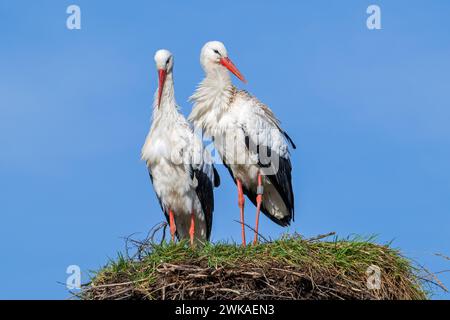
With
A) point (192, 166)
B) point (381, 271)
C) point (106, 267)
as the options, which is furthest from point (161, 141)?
point (381, 271)

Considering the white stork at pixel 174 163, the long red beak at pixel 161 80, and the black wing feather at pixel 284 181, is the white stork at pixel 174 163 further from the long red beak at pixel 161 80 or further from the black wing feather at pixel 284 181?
the black wing feather at pixel 284 181

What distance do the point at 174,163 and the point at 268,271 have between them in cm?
217

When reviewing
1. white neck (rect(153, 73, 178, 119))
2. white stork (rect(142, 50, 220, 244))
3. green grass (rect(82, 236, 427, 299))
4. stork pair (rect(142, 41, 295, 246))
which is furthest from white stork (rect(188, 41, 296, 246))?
green grass (rect(82, 236, 427, 299))

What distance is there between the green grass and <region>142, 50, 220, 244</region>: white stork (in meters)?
1.38

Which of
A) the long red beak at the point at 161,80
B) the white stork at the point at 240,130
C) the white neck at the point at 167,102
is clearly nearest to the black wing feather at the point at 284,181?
the white stork at the point at 240,130

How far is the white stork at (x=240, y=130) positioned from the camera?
1107cm

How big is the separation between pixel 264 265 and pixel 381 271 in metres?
1.02

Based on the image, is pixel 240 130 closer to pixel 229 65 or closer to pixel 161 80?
pixel 229 65

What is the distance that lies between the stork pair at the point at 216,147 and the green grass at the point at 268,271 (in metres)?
1.36

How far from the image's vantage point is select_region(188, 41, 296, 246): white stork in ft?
36.3

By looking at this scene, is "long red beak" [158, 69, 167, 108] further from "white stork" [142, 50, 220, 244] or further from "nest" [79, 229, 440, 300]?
"nest" [79, 229, 440, 300]
